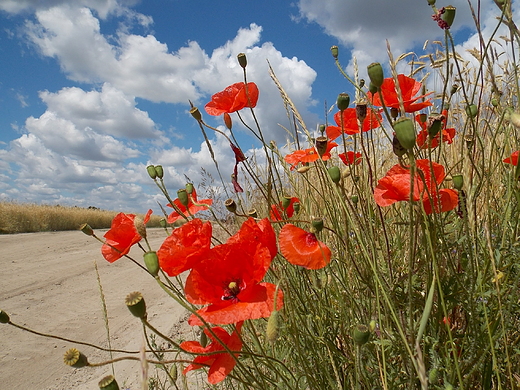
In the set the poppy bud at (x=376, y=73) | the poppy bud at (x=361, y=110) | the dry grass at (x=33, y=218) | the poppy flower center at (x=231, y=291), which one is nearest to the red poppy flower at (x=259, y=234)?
the poppy flower center at (x=231, y=291)

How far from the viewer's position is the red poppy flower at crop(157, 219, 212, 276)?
3.35ft

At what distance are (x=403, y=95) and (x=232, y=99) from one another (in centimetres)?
68

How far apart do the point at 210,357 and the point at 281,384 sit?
319mm

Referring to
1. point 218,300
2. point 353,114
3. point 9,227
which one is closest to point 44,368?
point 218,300

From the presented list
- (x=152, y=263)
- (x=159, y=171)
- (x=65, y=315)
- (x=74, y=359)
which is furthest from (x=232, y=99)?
(x=65, y=315)

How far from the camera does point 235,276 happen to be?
1.06 m

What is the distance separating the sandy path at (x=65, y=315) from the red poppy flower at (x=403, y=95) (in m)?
2.98

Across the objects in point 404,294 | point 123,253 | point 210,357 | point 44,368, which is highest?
point 123,253

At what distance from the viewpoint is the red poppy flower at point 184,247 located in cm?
102

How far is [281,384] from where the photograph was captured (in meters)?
1.26

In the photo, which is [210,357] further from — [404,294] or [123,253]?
[404,294]

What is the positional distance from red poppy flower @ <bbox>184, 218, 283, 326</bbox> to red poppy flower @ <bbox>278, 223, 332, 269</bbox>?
0.08 m

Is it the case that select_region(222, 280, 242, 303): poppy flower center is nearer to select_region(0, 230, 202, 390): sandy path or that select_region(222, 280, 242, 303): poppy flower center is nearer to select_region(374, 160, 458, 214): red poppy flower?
select_region(374, 160, 458, 214): red poppy flower

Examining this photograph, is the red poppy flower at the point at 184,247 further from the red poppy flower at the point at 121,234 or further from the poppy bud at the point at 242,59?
the poppy bud at the point at 242,59
